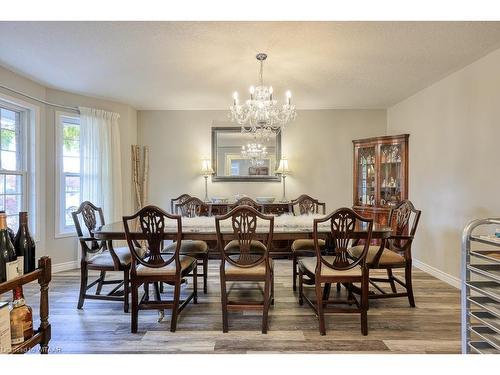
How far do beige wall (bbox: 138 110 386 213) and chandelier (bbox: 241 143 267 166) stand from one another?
15.3 inches

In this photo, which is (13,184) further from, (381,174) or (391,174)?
(391,174)

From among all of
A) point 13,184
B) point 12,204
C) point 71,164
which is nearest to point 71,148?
point 71,164

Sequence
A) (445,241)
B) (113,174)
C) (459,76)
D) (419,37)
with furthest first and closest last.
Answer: (113,174) → (445,241) → (459,76) → (419,37)

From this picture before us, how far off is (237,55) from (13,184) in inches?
128

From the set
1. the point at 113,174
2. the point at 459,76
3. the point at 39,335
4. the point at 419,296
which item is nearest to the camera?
→ the point at 39,335

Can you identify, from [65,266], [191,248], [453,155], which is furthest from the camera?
[65,266]

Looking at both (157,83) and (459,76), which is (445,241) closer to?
(459,76)

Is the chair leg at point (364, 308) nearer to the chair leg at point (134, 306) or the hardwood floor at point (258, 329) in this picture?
the hardwood floor at point (258, 329)

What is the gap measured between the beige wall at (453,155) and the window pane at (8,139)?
5.55m

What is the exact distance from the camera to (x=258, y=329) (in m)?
2.29

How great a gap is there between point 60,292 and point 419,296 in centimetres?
403

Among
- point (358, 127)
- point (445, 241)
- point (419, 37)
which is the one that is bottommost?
→ point (445, 241)

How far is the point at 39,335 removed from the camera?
1065mm
